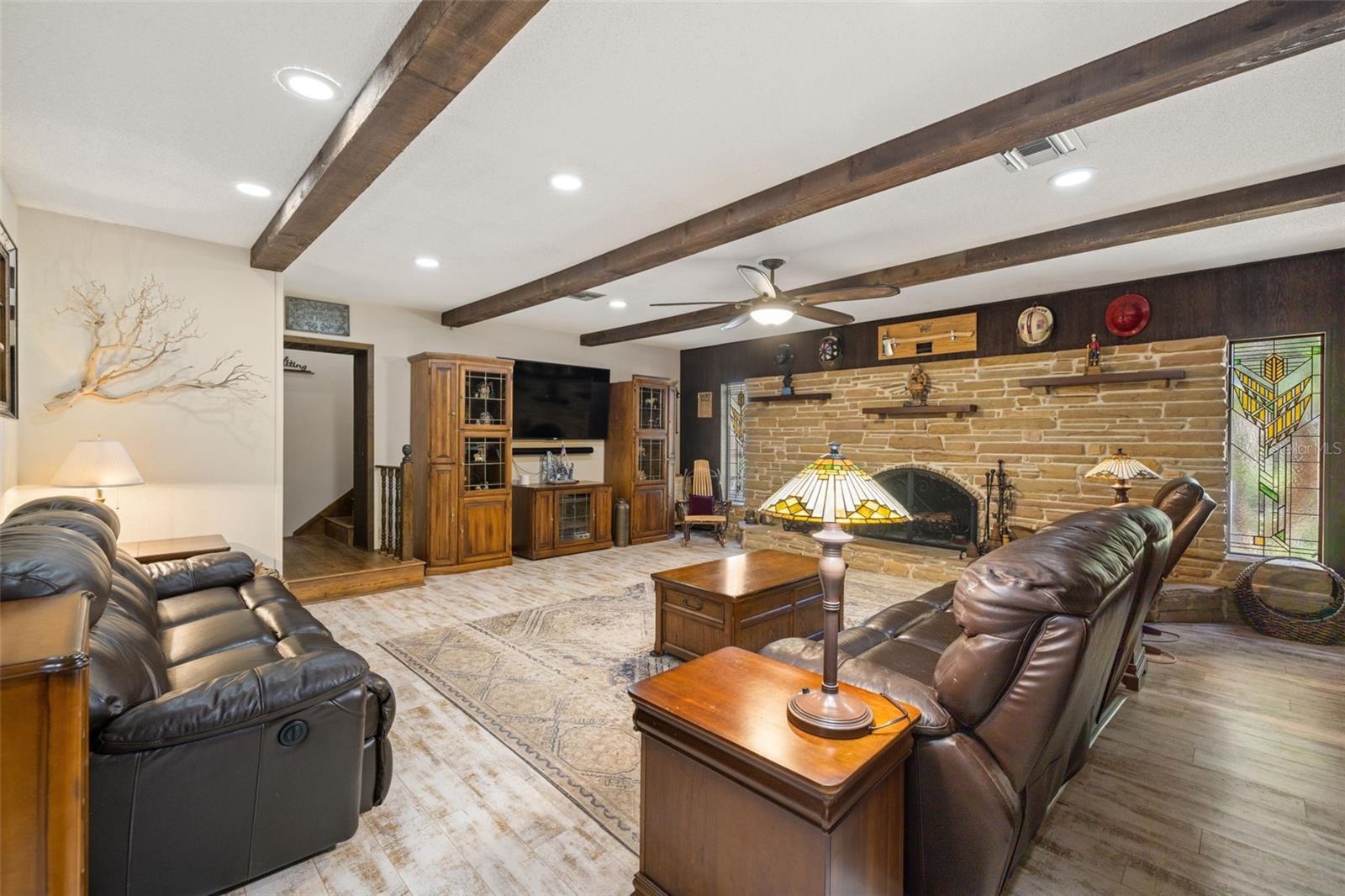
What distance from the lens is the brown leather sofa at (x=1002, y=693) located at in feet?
4.39

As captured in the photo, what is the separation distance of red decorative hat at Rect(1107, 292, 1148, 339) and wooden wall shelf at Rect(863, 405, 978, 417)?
1.23 m

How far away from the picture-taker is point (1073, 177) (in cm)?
282

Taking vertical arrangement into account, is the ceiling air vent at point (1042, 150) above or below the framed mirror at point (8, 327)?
above

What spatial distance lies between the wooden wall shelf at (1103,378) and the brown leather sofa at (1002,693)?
12.3 feet

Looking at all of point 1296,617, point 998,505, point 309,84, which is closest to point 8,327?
point 309,84

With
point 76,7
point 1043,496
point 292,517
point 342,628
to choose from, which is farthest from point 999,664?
point 292,517

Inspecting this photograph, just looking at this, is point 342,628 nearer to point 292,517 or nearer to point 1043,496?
point 292,517

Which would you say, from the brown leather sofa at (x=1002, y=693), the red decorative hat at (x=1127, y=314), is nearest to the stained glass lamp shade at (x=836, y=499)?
the brown leather sofa at (x=1002, y=693)

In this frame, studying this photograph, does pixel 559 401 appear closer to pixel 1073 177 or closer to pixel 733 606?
pixel 733 606

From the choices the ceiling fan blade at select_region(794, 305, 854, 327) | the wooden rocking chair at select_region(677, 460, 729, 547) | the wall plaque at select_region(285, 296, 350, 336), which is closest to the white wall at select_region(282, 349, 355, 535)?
the wall plaque at select_region(285, 296, 350, 336)

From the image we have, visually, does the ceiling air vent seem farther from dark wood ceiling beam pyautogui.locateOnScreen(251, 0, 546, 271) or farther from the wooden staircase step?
the wooden staircase step

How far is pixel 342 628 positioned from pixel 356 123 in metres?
3.21

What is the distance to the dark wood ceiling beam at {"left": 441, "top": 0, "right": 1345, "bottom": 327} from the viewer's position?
1685 millimetres

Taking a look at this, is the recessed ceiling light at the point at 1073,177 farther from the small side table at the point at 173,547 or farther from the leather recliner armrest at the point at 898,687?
the small side table at the point at 173,547
